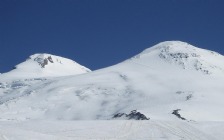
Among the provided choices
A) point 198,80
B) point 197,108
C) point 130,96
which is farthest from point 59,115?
point 198,80

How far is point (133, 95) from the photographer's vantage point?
15100 cm

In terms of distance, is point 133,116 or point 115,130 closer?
point 115,130

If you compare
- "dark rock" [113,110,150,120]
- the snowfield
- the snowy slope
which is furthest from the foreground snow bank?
the snowy slope

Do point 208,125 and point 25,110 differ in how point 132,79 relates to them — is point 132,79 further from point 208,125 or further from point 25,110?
point 208,125

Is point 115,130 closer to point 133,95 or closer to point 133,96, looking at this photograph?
point 133,96

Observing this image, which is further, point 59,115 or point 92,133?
point 59,115

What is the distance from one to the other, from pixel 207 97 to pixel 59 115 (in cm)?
4355

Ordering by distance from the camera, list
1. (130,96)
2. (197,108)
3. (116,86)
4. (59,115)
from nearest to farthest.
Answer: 1. (197,108)
2. (59,115)
3. (130,96)
4. (116,86)

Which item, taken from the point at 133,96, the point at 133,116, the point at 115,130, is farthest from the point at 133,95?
the point at 115,130

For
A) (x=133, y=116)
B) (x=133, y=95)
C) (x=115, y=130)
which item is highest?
(x=133, y=95)

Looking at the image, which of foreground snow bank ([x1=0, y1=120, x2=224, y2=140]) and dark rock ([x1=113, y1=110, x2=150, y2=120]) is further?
dark rock ([x1=113, y1=110, x2=150, y2=120])

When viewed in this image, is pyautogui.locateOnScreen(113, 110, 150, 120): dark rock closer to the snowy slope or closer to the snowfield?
the snowfield

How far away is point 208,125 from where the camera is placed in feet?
170

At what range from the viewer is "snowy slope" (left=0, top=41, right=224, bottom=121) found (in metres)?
131
